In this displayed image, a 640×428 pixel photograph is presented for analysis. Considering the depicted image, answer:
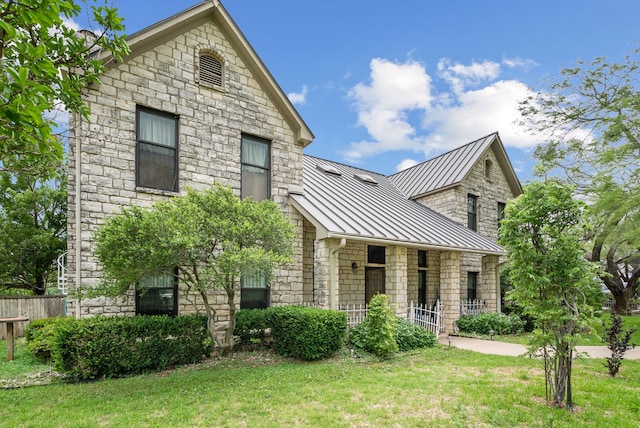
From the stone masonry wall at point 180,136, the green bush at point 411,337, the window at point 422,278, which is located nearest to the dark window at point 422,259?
the window at point 422,278

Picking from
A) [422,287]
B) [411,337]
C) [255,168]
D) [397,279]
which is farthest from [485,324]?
[255,168]

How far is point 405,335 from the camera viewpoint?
9969mm

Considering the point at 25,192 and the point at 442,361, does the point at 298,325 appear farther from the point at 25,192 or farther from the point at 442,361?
the point at 25,192

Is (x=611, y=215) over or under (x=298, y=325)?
over

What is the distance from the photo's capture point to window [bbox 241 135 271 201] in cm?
1054

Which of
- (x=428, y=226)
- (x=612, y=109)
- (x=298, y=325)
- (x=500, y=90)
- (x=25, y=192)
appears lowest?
(x=298, y=325)

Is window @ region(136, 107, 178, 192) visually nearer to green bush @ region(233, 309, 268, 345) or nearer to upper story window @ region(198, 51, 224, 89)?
upper story window @ region(198, 51, 224, 89)

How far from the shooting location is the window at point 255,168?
10.5m

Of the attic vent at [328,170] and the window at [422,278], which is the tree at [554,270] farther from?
the attic vent at [328,170]

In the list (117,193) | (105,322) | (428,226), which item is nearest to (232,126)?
(117,193)

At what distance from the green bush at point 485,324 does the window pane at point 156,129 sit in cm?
1128

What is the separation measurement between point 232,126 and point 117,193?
3.47 m

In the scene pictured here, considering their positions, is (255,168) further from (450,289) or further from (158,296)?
(450,289)

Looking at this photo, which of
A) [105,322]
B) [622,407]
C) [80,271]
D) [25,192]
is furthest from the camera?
[25,192]
